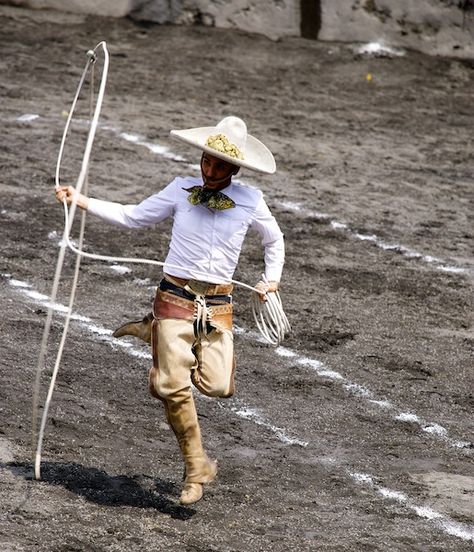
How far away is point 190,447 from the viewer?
6.64 metres

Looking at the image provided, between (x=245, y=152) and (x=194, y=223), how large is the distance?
469mm

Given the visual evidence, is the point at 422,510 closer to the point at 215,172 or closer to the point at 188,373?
the point at 188,373

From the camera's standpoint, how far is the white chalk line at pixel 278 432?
6730 mm

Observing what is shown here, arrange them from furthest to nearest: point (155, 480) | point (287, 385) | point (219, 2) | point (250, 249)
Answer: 1. point (219, 2)
2. point (250, 249)
3. point (287, 385)
4. point (155, 480)

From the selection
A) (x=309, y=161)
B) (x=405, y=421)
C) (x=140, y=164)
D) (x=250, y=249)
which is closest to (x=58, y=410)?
(x=405, y=421)

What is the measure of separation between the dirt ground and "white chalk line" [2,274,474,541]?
0.02 metres

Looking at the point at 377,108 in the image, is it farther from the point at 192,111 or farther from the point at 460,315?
the point at 460,315

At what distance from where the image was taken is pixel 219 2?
1598 cm

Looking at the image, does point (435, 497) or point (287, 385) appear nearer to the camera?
point (435, 497)

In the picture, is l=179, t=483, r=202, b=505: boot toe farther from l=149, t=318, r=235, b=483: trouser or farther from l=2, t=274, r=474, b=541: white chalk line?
l=2, t=274, r=474, b=541: white chalk line

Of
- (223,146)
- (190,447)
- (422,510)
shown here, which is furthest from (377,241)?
(190,447)

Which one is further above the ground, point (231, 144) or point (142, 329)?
point (231, 144)

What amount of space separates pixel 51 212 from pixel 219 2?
5.73 meters

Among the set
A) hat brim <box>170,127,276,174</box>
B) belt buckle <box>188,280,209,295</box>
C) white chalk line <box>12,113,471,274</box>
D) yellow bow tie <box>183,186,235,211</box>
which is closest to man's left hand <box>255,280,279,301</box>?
belt buckle <box>188,280,209,295</box>
